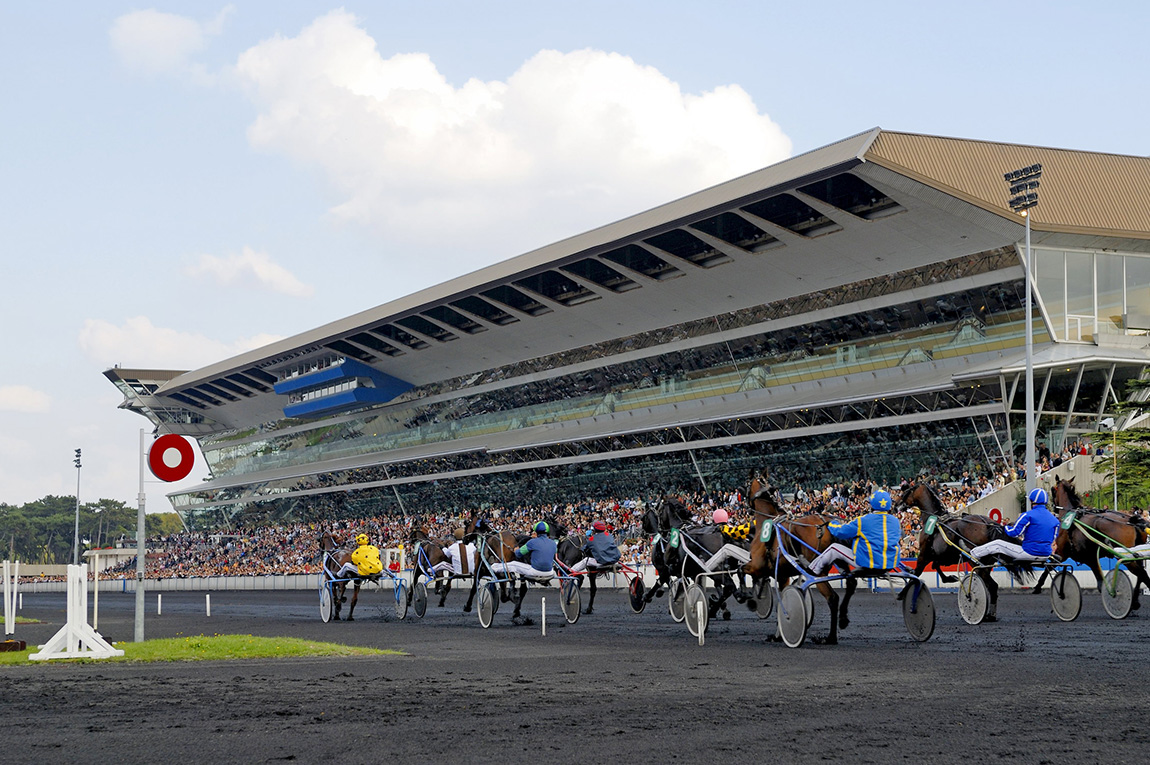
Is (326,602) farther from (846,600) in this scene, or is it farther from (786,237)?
(786,237)

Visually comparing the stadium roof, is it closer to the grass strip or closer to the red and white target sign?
the red and white target sign

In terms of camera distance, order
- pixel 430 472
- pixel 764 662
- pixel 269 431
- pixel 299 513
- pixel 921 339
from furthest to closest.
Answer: pixel 269 431, pixel 299 513, pixel 430 472, pixel 921 339, pixel 764 662

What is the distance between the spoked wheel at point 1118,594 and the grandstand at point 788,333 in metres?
19.8

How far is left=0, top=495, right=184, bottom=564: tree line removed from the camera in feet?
472

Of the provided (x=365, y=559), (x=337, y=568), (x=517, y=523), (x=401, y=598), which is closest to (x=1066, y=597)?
(x=365, y=559)

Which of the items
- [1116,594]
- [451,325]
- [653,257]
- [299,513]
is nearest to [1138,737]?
[1116,594]

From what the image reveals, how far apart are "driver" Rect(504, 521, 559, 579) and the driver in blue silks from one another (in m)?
8.80

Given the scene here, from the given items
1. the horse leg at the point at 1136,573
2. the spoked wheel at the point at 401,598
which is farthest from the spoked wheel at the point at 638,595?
the horse leg at the point at 1136,573

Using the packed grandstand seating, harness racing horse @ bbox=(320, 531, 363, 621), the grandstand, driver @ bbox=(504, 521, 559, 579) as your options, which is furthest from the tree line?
driver @ bbox=(504, 521, 559, 579)

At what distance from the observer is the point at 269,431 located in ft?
310

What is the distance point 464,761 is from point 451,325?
5748cm

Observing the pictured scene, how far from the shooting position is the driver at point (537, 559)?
24.5m

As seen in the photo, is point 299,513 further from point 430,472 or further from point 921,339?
point 921,339

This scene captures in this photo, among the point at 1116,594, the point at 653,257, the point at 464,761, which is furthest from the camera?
the point at 653,257
